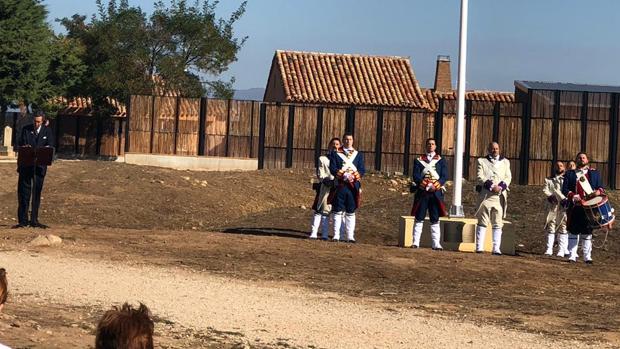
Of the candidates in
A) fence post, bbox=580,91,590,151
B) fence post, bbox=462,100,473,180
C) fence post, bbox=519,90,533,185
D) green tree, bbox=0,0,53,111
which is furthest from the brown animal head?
green tree, bbox=0,0,53,111

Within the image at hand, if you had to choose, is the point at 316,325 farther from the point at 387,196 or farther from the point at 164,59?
the point at 164,59

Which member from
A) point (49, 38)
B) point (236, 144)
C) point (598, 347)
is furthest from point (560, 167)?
point (49, 38)

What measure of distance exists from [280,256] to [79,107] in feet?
Result: 168

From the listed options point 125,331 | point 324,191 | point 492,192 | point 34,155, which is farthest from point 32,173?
point 125,331

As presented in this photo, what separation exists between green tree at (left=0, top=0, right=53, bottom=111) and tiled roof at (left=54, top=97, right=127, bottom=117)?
749 cm

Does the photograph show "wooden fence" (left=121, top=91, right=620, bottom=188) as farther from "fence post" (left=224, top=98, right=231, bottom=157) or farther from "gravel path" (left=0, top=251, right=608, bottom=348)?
"gravel path" (left=0, top=251, right=608, bottom=348)

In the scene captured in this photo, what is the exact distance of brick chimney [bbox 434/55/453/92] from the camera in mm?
63188

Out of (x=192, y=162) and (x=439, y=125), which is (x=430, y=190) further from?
(x=192, y=162)

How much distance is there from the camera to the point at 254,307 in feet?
41.1

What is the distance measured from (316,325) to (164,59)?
173 ft

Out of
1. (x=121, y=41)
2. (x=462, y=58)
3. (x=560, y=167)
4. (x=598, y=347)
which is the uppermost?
(x=121, y=41)

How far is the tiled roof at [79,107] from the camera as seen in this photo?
65000mm

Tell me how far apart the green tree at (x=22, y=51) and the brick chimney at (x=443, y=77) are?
65.4 feet

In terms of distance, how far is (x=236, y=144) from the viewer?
44.7 m
